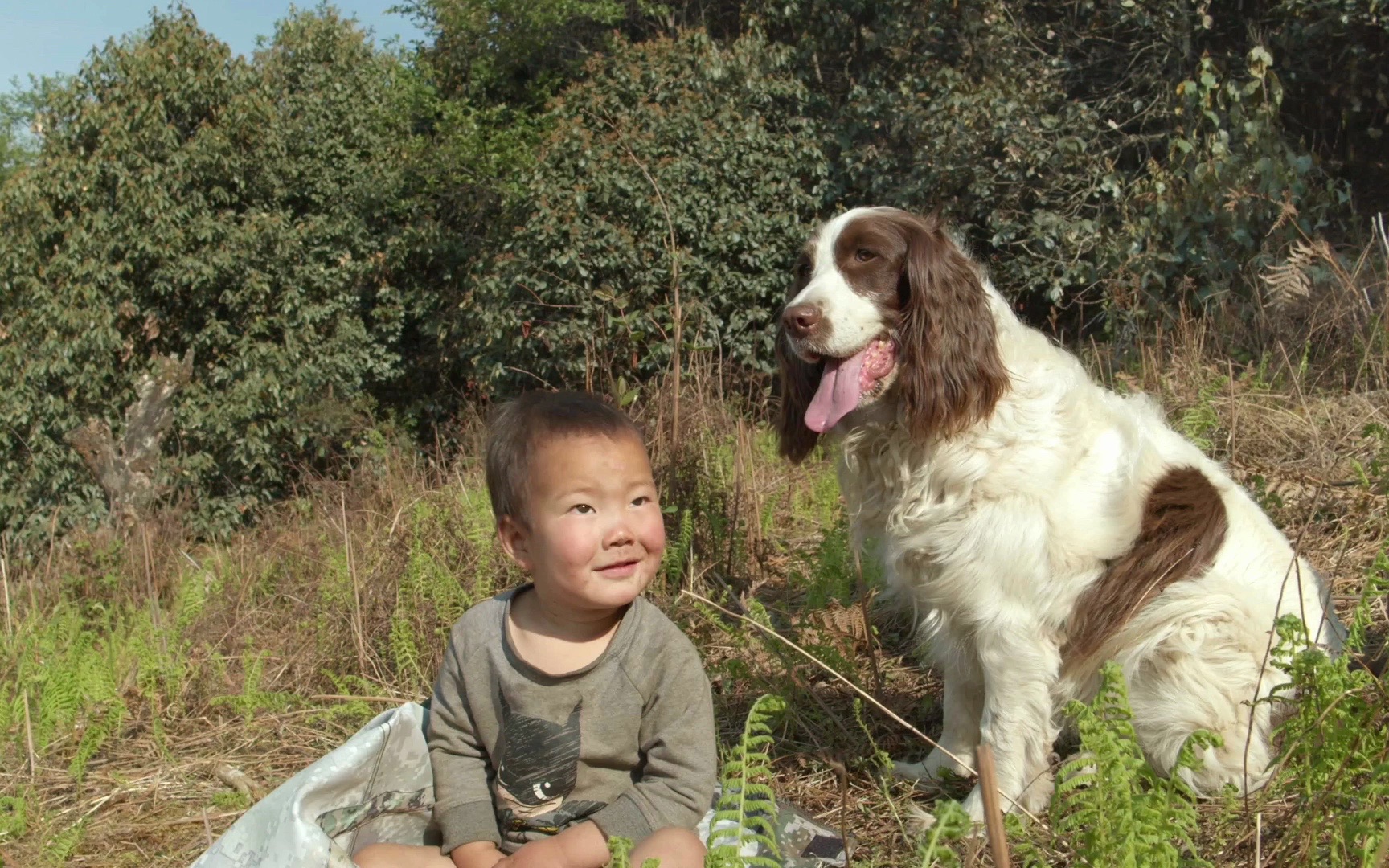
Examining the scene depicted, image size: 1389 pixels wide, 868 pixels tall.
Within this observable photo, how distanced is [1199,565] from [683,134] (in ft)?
26.4

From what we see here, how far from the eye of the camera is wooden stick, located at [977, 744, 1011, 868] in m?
1.31

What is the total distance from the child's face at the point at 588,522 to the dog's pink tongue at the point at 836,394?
0.96 meters

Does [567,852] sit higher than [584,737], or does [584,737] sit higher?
[584,737]

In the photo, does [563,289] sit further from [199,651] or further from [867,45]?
[199,651]

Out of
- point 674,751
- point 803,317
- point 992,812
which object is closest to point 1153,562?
point 803,317

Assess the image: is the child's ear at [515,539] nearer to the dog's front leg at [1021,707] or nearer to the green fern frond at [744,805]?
the green fern frond at [744,805]

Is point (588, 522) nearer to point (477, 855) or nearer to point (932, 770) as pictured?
point (477, 855)

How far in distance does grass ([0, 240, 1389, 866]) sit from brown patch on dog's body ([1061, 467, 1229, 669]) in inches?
14.9

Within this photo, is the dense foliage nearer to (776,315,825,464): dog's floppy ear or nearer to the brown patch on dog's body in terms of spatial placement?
(776,315,825,464): dog's floppy ear

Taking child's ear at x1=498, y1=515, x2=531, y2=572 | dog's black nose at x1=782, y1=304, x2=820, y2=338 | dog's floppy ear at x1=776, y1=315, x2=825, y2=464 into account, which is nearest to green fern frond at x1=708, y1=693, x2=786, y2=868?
child's ear at x1=498, y1=515, x2=531, y2=572

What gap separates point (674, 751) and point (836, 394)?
1.24m

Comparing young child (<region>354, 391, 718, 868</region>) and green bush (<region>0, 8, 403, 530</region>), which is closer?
young child (<region>354, 391, 718, 868</region>)

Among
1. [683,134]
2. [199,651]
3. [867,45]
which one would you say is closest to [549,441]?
[199,651]

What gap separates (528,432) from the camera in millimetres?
2287
